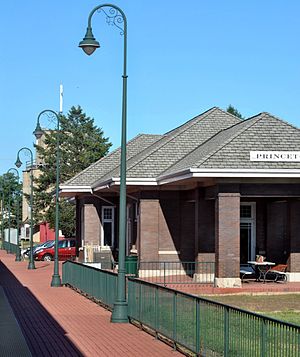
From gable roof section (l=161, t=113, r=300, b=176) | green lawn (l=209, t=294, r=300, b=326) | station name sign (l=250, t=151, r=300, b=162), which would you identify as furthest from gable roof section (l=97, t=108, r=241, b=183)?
green lawn (l=209, t=294, r=300, b=326)

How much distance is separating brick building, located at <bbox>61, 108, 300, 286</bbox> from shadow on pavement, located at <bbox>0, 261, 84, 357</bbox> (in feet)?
21.6

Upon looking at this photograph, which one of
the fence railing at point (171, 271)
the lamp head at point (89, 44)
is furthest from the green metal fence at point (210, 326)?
the fence railing at point (171, 271)

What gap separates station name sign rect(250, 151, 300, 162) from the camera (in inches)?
1064

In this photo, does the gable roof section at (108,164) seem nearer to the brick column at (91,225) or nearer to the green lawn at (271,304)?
the brick column at (91,225)

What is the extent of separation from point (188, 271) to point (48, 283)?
5648 mm

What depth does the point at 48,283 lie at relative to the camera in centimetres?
3222

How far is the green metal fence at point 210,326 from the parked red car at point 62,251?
3473 cm

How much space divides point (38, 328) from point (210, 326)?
21.1ft

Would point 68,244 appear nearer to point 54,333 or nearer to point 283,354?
point 54,333

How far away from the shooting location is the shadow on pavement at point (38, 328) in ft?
45.8

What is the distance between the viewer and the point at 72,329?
16.9m

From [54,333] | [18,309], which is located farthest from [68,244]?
[54,333]

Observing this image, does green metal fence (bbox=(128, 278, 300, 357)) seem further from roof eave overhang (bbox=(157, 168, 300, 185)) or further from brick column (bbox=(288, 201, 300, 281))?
brick column (bbox=(288, 201, 300, 281))

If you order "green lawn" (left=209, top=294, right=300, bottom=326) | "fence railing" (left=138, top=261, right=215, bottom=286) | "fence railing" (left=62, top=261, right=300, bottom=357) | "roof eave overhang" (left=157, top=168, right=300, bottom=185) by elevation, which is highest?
"roof eave overhang" (left=157, top=168, right=300, bottom=185)
